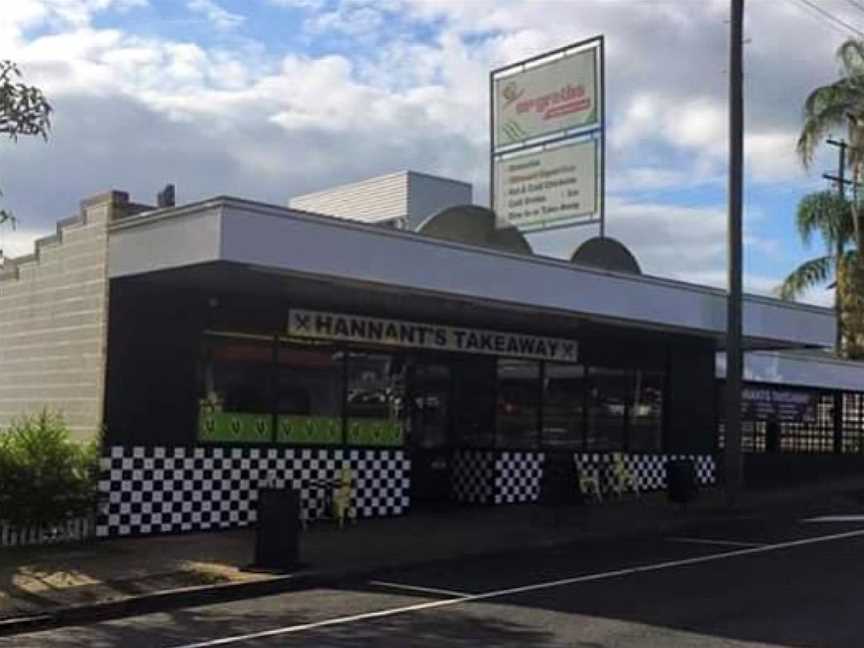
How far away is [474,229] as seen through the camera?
18547mm

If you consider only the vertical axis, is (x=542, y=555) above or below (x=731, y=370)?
below

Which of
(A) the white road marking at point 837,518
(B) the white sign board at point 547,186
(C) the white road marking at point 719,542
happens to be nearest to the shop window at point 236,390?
(B) the white sign board at point 547,186

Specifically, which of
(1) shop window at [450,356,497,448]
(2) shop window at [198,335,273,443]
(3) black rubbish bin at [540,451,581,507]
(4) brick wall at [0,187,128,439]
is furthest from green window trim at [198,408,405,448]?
(3) black rubbish bin at [540,451,581,507]

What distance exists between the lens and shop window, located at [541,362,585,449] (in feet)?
69.6

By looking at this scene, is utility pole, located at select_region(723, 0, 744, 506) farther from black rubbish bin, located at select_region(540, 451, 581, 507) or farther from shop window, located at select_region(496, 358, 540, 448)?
black rubbish bin, located at select_region(540, 451, 581, 507)

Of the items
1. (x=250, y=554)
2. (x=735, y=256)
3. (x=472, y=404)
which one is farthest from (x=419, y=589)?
(x=735, y=256)

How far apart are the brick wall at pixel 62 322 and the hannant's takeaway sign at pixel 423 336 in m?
2.75

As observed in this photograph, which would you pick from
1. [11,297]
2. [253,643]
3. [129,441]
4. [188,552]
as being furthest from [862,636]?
[11,297]

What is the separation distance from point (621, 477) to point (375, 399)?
17.9ft

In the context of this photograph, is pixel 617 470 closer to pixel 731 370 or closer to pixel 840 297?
pixel 731 370

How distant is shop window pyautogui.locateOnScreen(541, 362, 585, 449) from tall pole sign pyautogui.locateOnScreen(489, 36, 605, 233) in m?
3.07

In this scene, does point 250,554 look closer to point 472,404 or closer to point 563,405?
point 472,404

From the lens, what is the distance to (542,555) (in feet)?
49.9

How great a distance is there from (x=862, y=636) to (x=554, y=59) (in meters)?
11.9
